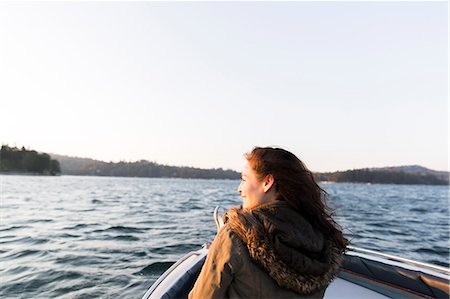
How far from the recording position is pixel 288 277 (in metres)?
1.15

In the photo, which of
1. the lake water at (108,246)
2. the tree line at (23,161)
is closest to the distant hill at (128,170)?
the tree line at (23,161)

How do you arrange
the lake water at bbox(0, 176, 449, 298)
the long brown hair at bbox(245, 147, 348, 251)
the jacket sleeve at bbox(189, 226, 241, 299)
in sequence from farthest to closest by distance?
the lake water at bbox(0, 176, 449, 298) < the long brown hair at bbox(245, 147, 348, 251) < the jacket sleeve at bbox(189, 226, 241, 299)

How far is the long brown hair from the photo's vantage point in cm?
131

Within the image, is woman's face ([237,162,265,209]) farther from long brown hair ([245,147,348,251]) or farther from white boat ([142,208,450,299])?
white boat ([142,208,450,299])

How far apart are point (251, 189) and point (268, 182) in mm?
103

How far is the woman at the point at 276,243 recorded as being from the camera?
1.15m

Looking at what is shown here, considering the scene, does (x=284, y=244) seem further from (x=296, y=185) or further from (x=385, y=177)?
(x=385, y=177)

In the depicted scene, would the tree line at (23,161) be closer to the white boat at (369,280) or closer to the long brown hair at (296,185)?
the white boat at (369,280)

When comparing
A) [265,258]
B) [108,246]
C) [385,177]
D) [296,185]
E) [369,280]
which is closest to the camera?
[265,258]

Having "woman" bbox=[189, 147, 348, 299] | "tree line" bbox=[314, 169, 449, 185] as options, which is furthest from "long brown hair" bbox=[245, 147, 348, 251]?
"tree line" bbox=[314, 169, 449, 185]

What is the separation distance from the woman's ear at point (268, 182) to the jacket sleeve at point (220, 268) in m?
0.28

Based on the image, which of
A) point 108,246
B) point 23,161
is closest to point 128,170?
point 23,161

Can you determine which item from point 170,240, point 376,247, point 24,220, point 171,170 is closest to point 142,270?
point 170,240

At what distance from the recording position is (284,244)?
1.18 meters
